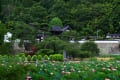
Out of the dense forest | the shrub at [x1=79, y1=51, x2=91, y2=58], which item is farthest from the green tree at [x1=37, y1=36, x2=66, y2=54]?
the dense forest

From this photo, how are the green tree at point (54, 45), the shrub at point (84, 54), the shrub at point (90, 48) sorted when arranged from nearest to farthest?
the shrub at point (84, 54), the green tree at point (54, 45), the shrub at point (90, 48)

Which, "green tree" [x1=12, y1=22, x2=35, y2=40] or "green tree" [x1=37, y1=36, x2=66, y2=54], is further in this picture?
"green tree" [x1=12, y1=22, x2=35, y2=40]

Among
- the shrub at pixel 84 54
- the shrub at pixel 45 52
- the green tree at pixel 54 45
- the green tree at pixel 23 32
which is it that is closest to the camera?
the shrub at pixel 84 54

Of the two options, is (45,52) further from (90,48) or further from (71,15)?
(71,15)

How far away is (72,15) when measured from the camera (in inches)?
1243

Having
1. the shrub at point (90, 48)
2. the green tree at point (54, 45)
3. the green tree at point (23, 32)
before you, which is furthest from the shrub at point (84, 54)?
the green tree at point (23, 32)

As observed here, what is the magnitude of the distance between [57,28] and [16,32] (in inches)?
311

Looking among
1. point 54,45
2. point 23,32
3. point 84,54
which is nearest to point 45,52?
point 54,45

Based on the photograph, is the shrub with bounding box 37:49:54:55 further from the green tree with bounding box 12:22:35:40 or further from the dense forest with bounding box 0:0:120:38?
the dense forest with bounding box 0:0:120:38

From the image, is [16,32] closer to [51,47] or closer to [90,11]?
[51,47]

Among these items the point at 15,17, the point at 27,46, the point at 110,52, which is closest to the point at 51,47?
the point at 27,46

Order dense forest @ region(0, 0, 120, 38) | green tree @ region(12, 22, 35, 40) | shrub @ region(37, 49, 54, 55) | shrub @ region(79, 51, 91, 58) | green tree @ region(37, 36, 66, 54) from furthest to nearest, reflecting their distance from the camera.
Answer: dense forest @ region(0, 0, 120, 38)
green tree @ region(12, 22, 35, 40)
green tree @ region(37, 36, 66, 54)
shrub @ region(37, 49, 54, 55)
shrub @ region(79, 51, 91, 58)

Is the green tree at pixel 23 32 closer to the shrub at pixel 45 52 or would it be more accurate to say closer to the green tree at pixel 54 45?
the green tree at pixel 54 45

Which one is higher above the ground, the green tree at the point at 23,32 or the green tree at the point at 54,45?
the green tree at the point at 23,32
